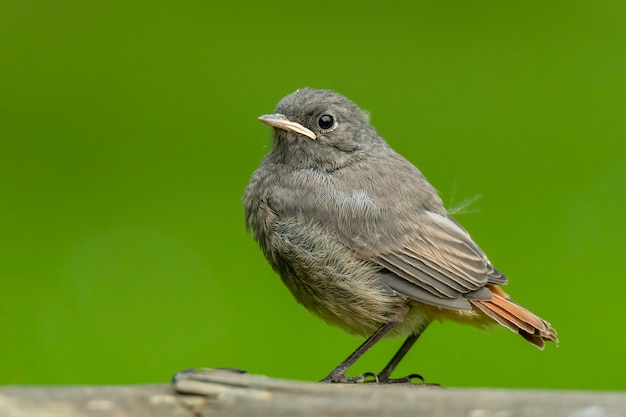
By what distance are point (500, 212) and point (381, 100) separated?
3.99 ft

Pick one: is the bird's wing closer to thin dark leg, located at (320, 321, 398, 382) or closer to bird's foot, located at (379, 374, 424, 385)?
thin dark leg, located at (320, 321, 398, 382)

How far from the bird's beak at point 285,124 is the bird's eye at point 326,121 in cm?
6

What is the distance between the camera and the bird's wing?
3537mm

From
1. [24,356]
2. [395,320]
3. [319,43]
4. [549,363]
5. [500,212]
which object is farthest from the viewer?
[319,43]

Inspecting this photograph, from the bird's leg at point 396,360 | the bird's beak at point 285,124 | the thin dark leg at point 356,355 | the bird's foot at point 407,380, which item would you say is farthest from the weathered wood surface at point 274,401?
the bird's beak at point 285,124

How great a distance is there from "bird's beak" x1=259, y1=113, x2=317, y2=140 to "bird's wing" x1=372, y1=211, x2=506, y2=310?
1.81 ft

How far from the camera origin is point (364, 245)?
362cm

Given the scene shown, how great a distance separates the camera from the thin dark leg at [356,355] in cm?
346

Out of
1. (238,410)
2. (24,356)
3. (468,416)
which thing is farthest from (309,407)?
(24,356)

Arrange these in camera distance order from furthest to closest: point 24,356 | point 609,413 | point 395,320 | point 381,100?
point 381,100 → point 24,356 → point 395,320 → point 609,413

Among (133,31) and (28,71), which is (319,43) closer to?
(133,31)

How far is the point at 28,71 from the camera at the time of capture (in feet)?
22.8

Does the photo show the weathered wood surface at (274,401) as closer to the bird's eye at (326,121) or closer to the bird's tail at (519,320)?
the bird's tail at (519,320)

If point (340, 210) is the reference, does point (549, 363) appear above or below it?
below
